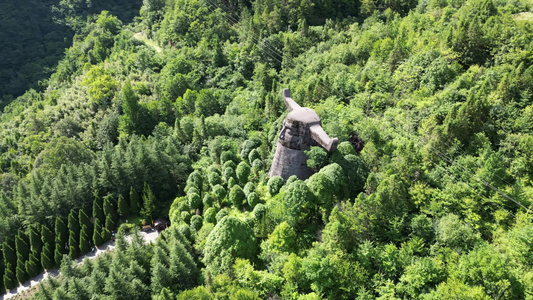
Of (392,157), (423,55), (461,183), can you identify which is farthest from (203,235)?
(423,55)

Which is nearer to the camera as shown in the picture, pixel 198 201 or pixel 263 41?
pixel 198 201

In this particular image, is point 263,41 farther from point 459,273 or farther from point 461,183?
point 459,273

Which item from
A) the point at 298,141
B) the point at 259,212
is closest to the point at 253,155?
the point at 298,141

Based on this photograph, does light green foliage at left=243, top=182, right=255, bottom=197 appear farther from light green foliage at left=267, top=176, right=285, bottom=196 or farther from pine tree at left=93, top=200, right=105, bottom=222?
pine tree at left=93, top=200, right=105, bottom=222

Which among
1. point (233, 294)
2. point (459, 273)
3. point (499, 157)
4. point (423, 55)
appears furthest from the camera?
point (423, 55)

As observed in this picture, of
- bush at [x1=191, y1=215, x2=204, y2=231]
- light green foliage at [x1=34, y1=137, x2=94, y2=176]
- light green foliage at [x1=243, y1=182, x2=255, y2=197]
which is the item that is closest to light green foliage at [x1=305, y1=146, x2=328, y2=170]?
light green foliage at [x1=243, y1=182, x2=255, y2=197]

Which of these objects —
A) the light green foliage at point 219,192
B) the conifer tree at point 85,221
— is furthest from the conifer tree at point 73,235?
the light green foliage at point 219,192
